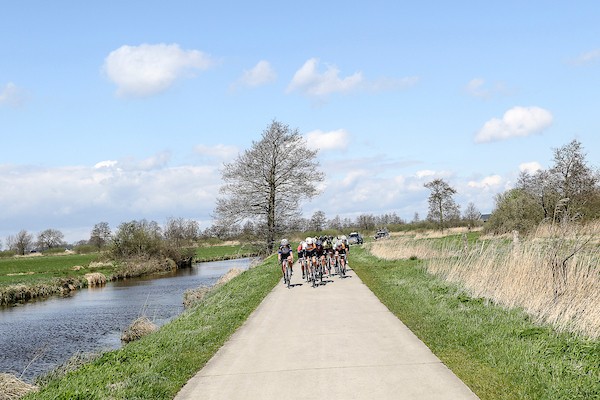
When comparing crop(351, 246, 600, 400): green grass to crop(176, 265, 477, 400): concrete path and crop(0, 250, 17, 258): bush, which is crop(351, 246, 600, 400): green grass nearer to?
crop(176, 265, 477, 400): concrete path

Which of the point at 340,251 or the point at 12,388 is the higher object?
the point at 340,251

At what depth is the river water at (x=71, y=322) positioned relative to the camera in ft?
55.8

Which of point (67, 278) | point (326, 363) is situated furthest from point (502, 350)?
point (67, 278)

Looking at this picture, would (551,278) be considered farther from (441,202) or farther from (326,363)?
(441,202)

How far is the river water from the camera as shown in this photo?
669 inches

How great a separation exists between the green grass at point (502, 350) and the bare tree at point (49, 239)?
147 meters

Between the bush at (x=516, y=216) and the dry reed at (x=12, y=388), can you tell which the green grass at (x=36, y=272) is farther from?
the bush at (x=516, y=216)

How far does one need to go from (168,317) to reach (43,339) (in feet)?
16.1

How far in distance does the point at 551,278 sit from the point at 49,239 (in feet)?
496

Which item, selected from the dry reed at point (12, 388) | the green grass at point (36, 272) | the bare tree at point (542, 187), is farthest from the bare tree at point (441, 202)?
the dry reed at point (12, 388)

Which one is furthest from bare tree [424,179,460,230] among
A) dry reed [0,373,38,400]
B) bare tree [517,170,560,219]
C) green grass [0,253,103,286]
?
dry reed [0,373,38,400]

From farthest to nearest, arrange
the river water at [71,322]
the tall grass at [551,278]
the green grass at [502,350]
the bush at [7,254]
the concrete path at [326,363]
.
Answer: the bush at [7,254], the river water at [71,322], the tall grass at [551,278], the concrete path at [326,363], the green grass at [502,350]

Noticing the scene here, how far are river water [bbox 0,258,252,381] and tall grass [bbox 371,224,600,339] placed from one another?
35.3 ft

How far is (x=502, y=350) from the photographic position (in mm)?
8766
